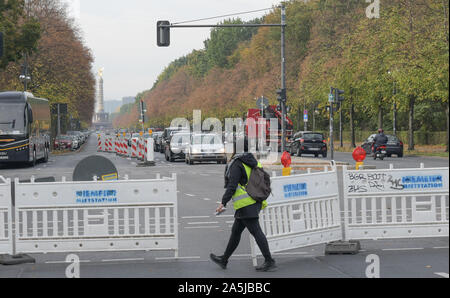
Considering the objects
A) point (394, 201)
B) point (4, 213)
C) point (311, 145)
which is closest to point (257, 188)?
point (394, 201)

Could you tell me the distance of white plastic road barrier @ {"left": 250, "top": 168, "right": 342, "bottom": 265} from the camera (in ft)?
33.9

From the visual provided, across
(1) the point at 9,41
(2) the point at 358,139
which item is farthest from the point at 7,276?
(2) the point at 358,139

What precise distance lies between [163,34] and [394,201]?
68.0 feet

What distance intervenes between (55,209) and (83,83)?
60.1 metres

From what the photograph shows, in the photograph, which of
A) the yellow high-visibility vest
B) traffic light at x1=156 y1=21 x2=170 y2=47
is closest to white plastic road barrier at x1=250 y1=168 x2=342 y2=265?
the yellow high-visibility vest

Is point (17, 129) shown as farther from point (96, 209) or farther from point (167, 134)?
point (96, 209)

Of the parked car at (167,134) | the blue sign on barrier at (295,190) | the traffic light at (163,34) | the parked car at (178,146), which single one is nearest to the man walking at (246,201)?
the blue sign on barrier at (295,190)

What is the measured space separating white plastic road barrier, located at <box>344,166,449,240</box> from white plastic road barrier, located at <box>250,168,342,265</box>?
0.25 m

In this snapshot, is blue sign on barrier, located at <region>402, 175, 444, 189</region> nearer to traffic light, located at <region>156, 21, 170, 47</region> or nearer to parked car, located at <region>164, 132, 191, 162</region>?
traffic light, located at <region>156, 21, 170, 47</region>

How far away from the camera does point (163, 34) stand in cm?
3081

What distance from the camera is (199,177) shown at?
28922mm

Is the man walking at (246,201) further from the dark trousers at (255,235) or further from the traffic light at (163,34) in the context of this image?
the traffic light at (163,34)

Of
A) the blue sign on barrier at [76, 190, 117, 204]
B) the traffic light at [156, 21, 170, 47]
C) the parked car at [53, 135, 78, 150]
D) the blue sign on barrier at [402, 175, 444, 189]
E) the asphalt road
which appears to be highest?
the traffic light at [156, 21, 170, 47]

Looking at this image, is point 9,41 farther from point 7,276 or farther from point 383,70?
point 7,276
